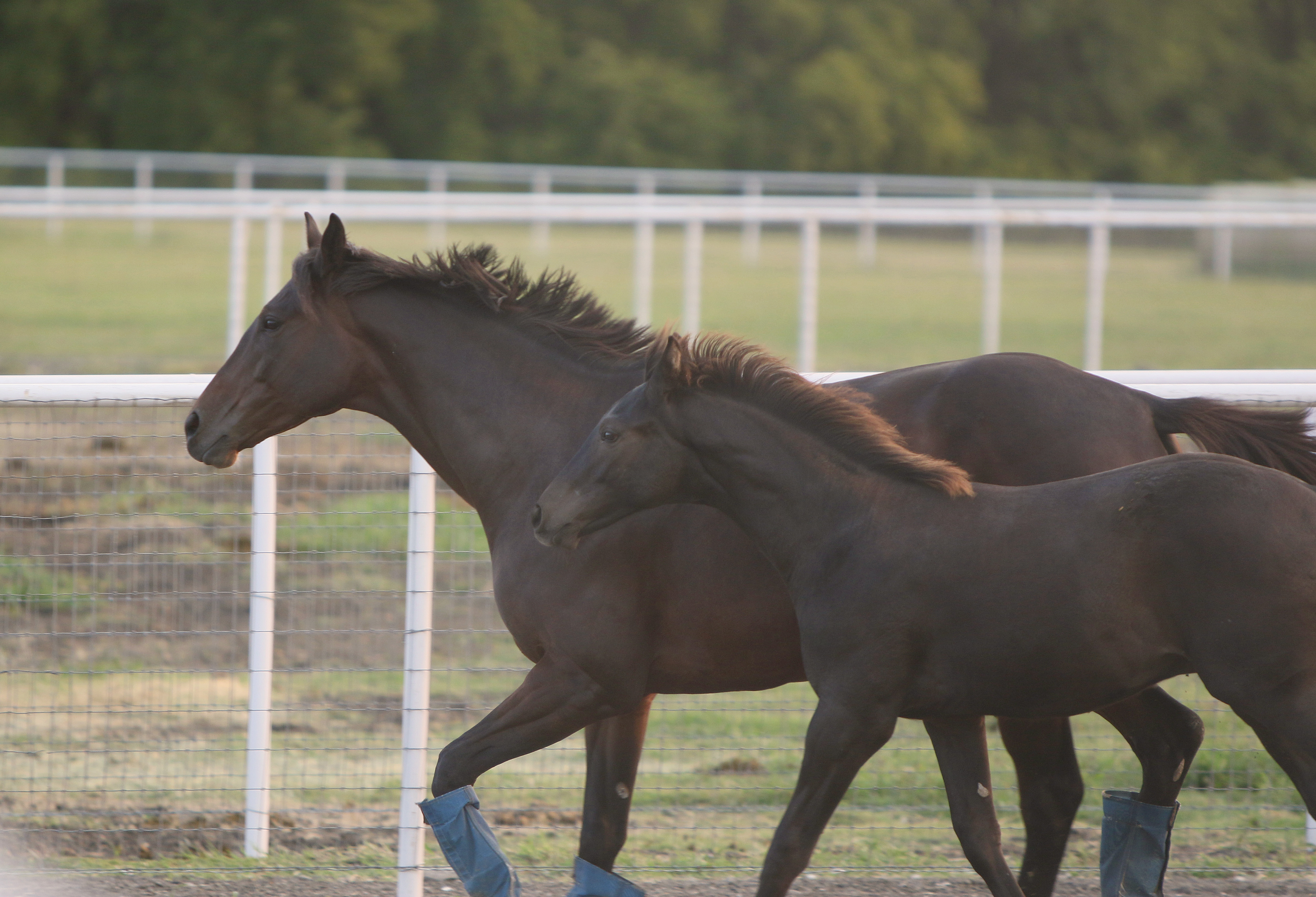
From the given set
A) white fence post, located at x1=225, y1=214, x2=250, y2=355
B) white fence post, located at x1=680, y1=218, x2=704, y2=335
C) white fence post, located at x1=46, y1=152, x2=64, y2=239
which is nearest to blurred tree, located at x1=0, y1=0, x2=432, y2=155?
white fence post, located at x1=46, y1=152, x2=64, y2=239

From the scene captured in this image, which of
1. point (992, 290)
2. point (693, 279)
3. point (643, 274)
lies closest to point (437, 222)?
point (643, 274)

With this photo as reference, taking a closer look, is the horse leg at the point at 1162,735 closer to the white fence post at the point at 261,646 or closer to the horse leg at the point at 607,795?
the horse leg at the point at 607,795

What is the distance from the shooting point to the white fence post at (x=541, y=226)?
19.0 metres

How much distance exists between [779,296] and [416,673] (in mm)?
13178

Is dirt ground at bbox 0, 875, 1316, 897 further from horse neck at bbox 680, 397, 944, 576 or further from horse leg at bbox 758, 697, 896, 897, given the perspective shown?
horse neck at bbox 680, 397, 944, 576

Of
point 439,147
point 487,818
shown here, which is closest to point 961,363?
point 487,818

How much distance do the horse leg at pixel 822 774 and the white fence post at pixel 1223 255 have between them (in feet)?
59.0

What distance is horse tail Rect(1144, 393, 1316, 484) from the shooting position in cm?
369

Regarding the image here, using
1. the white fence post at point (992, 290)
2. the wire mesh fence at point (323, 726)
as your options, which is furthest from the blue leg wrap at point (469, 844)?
the white fence post at point (992, 290)

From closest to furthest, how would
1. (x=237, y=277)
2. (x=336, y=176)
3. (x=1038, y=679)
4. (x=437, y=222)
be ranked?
(x=1038, y=679) → (x=237, y=277) → (x=437, y=222) → (x=336, y=176)

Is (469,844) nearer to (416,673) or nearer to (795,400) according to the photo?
(416,673)

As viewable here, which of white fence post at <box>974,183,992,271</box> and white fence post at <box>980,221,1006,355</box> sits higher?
white fence post at <box>974,183,992,271</box>

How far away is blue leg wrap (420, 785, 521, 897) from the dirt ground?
30.3 inches

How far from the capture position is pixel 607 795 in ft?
12.7
